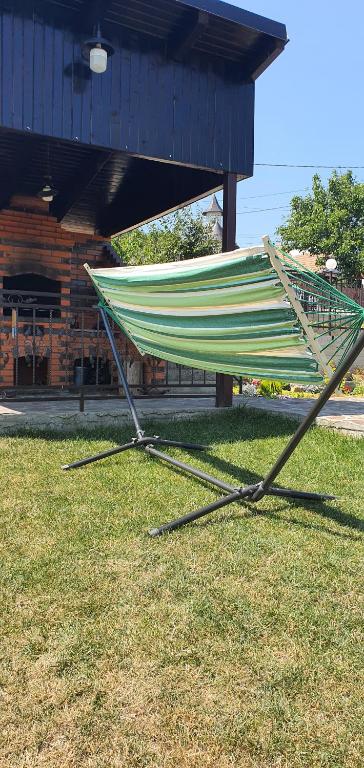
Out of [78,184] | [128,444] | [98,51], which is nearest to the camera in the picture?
[128,444]

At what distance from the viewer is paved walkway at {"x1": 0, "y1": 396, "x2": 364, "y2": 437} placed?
196 inches

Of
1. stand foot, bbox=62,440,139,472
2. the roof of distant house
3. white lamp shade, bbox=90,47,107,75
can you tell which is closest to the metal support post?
white lamp shade, bbox=90,47,107,75

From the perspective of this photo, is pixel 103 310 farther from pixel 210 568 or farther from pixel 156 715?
pixel 156 715

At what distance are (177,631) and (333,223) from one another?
32.2 meters

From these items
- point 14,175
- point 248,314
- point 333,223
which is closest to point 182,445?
point 248,314

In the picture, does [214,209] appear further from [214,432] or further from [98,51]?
[214,432]

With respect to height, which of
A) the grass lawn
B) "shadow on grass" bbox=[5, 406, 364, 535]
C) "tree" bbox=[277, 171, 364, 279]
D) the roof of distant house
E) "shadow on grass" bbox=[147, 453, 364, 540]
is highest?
"tree" bbox=[277, 171, 364, 279]

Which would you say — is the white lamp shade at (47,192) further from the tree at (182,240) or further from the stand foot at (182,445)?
the tree at (182,240)

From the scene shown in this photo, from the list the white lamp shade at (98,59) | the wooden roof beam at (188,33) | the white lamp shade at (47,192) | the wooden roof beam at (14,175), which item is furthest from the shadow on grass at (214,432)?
the white lamp shade at (47,192)

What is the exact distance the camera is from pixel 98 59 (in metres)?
4.91

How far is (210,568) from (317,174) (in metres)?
33.9

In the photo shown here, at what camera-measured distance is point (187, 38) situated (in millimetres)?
5434

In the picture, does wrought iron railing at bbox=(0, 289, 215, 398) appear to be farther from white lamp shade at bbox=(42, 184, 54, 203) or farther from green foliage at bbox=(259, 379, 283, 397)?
green foliage at bbox=(259, 379, 283, 397)

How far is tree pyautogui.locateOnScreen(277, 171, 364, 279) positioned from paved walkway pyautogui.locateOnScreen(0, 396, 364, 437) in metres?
25.5
